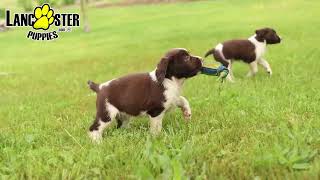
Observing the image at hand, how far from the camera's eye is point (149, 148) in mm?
5383

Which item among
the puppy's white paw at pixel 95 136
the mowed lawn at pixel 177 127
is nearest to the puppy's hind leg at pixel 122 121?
the mowed lawn at pixel 177 127

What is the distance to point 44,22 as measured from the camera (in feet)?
123

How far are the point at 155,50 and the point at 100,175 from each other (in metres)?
18.6

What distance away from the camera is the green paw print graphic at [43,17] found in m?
35.3

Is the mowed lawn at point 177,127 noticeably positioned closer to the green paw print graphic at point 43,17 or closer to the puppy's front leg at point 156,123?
the puppy's front leg at point 156,123

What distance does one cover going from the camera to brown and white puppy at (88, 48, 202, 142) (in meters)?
7.15

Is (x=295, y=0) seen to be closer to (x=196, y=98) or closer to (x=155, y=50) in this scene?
(x=155, y=50)

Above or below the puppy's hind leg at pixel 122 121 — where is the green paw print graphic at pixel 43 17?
below

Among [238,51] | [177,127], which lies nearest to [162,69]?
[177,127]

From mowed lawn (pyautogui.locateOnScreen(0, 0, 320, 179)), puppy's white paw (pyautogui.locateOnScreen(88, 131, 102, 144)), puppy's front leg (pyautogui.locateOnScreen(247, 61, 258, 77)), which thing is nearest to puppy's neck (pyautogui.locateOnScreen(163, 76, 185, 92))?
mowed lawn (pyautogui.locateOnScreen(0, 0, 320, 179))

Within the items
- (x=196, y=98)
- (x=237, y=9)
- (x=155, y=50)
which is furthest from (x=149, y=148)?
(x=237, y=9)

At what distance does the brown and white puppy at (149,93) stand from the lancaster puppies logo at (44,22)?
83.4 ft

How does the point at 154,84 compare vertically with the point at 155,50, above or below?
above

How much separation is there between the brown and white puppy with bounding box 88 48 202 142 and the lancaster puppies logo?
83.4ft
